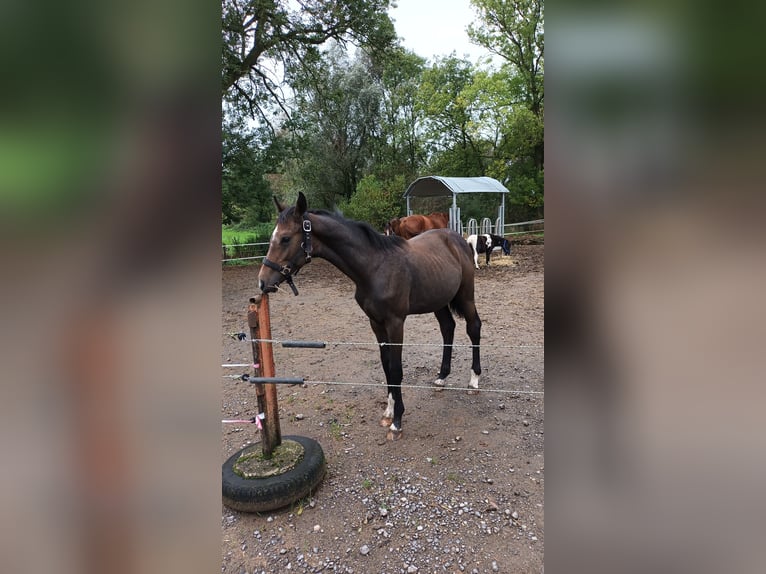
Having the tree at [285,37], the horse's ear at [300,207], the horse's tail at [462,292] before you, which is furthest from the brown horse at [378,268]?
the tree at [285,37]

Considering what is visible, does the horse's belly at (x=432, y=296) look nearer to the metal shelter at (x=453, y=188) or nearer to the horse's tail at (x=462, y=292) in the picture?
the horse's tail at (x=462, y=292)

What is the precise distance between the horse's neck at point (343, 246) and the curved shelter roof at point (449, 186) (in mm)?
9437

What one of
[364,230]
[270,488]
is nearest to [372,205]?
[364,230]

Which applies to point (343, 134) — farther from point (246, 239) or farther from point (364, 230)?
point (364, 230)

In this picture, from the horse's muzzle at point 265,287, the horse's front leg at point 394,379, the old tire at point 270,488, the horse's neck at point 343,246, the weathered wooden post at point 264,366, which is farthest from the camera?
the horse's front leg at point 394,379

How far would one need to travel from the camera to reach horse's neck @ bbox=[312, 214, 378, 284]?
116 inches

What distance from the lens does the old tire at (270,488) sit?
2287 millimetres

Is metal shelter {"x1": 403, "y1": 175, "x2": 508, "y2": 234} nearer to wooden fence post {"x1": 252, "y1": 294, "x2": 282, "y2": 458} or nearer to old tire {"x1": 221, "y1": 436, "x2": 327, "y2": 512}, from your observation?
Answer: wooden fence post {"x1": 252, "y1": 294, "x2": 282, "y2": 458}

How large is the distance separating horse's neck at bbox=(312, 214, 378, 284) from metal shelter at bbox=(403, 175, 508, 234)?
9241 millimetres

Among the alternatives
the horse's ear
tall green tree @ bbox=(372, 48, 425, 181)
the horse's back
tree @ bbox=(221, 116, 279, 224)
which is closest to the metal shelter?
tall green tree @ bbox=(372, 48, 425, 181)

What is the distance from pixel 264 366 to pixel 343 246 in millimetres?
1037
